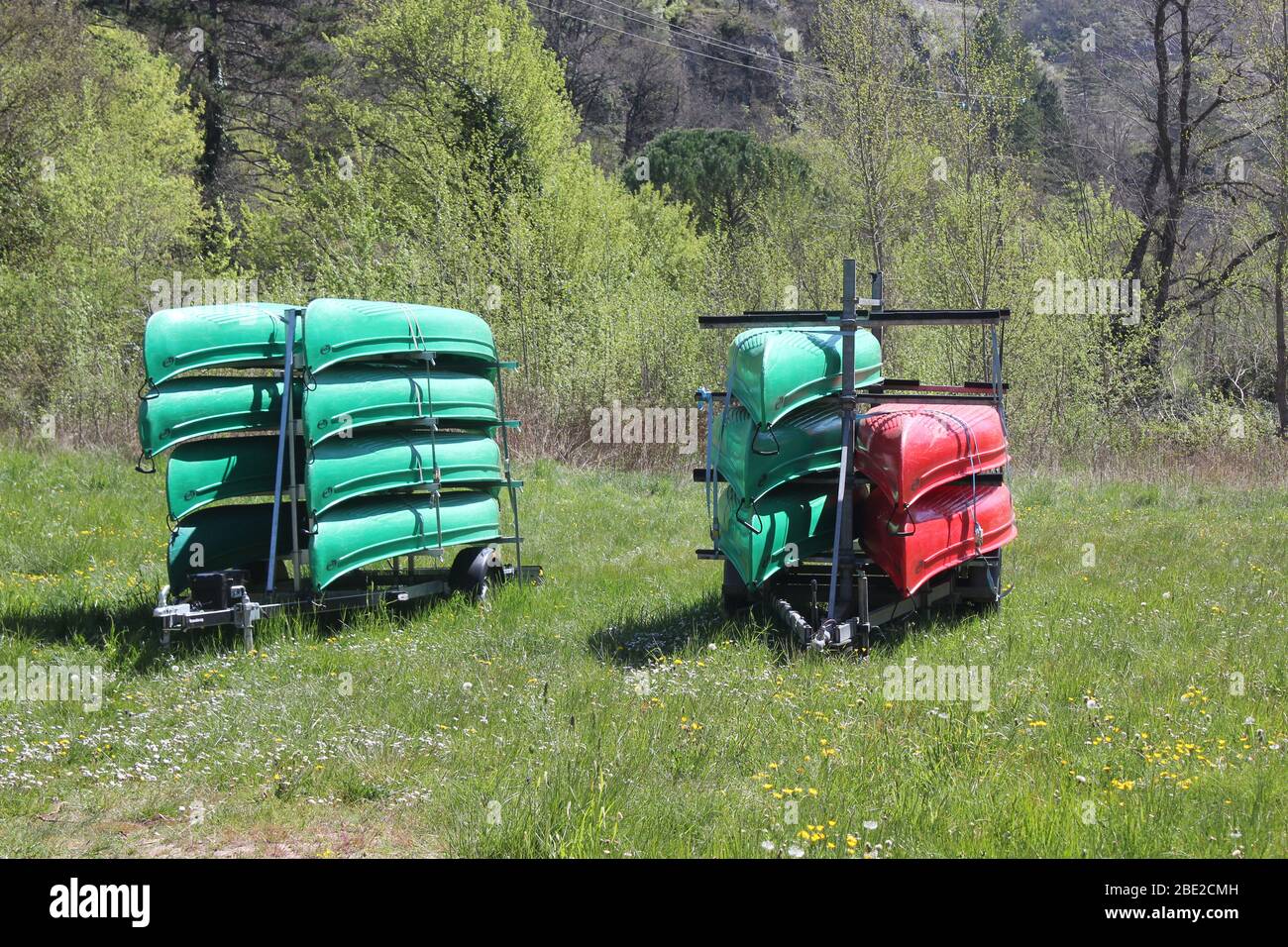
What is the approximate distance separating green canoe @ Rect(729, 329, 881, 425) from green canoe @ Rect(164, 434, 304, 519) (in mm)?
3344

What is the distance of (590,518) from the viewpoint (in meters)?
13.3

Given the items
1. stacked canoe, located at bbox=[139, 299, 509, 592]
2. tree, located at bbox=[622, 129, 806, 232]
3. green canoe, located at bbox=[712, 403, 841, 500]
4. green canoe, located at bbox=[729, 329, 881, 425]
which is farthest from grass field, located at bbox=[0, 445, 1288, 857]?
tree, located at bbox=[622, 129, 806, 232]

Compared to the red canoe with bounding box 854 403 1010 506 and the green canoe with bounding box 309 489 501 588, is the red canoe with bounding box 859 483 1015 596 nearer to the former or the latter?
the red canoe with bounding box 854 403 1010 506

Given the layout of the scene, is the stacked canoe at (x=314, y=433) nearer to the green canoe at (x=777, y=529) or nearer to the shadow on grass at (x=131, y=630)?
the shadow on grass at (x=131, y=630)

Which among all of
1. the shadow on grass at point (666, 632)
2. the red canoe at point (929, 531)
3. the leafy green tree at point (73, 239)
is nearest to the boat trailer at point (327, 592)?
the shadow on grass at point (666, 632)

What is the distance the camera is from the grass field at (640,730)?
15.9 ft

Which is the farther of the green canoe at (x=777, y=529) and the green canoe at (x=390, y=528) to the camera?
the green canoe at (x=390, y=528)

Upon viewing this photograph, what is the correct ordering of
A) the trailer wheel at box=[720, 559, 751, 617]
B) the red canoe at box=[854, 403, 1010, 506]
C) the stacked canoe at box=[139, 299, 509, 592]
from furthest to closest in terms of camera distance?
the trailer wheel at box=[720, 559, 751, 617] < the stacked canoe at box=[139, 299, 509, 592] < the red canoe at box=[854, 403, 1010, 506]

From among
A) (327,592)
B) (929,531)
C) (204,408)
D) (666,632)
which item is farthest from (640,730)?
(204,408)

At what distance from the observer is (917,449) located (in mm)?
7594

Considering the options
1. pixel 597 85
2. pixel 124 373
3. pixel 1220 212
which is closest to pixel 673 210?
pixel 597 85

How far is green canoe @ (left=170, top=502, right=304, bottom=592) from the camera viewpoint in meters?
8.38
